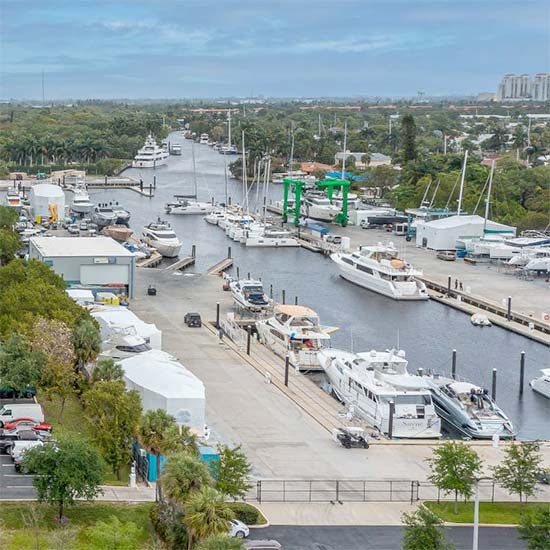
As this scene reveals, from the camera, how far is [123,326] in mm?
36594

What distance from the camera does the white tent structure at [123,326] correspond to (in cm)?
3628

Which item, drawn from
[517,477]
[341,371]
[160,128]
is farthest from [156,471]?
[160,128]

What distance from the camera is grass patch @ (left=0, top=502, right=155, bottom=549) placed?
20250 millimetres

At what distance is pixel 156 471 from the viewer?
23438 millimetres

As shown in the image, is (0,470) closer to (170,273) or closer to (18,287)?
(18,287)

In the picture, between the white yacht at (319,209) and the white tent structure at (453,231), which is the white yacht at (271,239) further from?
the white yacht at (319,209)

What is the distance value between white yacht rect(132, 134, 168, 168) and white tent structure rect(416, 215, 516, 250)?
66876mm

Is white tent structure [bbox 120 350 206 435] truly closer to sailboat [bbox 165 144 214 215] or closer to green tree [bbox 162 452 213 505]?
green tree [bbox 162 452 213 505]

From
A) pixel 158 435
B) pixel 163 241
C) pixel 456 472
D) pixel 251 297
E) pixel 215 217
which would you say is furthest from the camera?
pixel 215 217

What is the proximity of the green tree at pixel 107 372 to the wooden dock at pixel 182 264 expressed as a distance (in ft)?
95.6

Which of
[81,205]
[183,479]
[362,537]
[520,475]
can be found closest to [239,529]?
[183,479]

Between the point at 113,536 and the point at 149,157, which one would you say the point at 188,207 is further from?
the point at 113,536

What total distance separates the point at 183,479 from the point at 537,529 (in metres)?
6.08

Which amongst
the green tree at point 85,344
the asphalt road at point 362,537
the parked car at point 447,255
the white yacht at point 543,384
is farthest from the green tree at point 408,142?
the asphalt road at point 362,537
